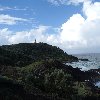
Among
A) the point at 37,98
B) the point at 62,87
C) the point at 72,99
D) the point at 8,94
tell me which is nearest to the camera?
the point at 8,94

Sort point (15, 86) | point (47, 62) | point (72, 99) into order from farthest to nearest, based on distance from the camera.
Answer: point (47, 62) < point (72, 99) < point (15, 86)

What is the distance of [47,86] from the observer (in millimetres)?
67500

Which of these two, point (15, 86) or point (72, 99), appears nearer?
point (15, 86)

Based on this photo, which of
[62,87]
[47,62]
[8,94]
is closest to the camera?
[8,94]

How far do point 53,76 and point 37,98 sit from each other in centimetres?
1966

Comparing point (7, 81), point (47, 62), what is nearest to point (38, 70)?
point (47, 62)

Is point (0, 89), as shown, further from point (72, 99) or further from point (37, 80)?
point (37, 80)

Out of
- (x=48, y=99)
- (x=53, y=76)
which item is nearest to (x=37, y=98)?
(x=48, y=99)

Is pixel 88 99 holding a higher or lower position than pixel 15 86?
lower

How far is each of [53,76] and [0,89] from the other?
23.7 m

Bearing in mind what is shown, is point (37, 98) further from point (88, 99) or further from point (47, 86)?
point (88, 99)

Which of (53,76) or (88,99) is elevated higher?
(53,76)

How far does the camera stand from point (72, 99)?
6188 cm

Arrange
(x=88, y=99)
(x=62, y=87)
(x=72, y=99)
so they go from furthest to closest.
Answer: (x=88, y=99) < (x=62, y=87) < (x=72, y=99)
